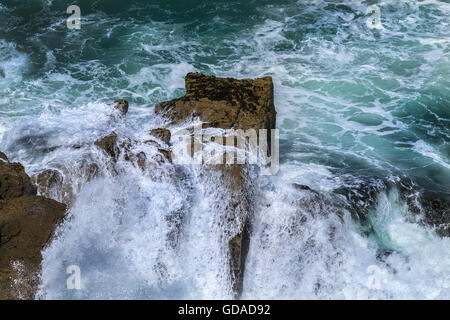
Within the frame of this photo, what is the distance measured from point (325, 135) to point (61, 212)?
5301 mm

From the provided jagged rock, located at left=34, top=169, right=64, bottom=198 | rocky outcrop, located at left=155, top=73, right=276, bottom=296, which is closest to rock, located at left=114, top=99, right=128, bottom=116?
rocky outcrop, located at left=155, top=73, right=276, bottom=296

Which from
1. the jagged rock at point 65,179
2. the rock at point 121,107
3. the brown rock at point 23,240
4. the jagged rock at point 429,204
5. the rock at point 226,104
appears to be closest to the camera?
the brown rock at point 23,240

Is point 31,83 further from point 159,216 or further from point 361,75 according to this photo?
point 361,75

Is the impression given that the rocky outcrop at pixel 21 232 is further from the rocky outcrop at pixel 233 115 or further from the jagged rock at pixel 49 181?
the rocky outcrop at pixel 233 115

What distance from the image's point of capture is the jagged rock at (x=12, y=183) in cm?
584

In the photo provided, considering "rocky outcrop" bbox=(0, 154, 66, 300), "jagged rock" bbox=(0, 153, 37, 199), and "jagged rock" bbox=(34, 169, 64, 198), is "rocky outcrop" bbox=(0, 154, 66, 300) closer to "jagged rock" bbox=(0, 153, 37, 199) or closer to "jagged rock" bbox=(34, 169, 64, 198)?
"jagged rock" bbox=(0, 153, 37, 199)

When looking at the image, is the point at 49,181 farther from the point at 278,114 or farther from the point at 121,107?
the point at 278,114

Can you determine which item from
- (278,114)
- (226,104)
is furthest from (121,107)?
(278,114)

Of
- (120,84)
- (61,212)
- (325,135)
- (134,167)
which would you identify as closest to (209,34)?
(120,84)

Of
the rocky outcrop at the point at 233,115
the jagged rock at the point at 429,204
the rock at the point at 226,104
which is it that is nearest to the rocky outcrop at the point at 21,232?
the rocky outcrop at the point at 233,115

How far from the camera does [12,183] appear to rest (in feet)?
19.2

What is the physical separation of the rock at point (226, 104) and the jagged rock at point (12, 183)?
8.44 feet

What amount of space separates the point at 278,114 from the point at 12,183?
5.41 meters

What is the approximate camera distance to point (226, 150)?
6.60 metres
